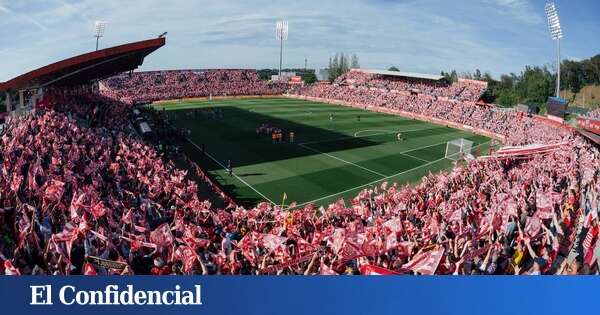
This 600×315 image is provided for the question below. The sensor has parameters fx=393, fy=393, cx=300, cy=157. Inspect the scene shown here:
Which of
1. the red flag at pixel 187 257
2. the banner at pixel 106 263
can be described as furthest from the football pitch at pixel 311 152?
the banner at pixel 106 263

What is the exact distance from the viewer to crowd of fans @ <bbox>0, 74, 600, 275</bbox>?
7492mm

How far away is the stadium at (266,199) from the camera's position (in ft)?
25.2

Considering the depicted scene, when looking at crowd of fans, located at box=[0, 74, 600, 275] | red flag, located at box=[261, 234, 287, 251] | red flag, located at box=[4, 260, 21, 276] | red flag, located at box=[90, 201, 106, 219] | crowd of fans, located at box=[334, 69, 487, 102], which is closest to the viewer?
red flag, located at box=[4, 260, 21, 276]

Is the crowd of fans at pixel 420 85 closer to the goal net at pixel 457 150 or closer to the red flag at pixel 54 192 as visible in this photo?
the goal net at pixel 457 150

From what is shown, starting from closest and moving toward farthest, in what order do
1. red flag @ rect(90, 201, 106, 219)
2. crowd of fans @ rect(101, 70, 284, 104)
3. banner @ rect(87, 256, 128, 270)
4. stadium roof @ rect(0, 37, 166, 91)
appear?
banner @ rect(87, 256, 128, 270) → red flag @ rect(90, 201, 106, 219) → stadium roof @ rect(0, 37, 166, 91) → crowd of fans @ rect(101, 70, 284, 104)

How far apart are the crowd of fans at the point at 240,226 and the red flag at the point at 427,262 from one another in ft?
0.09

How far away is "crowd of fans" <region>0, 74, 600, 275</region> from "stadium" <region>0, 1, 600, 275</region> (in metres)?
0.05

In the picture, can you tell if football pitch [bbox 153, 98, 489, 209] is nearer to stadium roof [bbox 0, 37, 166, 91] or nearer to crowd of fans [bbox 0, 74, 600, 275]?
crowd of fans [bbox 0, 74, 600, 275]

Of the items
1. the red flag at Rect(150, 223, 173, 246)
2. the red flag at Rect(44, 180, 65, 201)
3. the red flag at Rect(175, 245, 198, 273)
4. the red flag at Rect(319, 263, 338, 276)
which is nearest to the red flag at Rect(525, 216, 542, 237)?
the red flag at Rect(319, 263, 338, 276)

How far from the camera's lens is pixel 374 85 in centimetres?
8031

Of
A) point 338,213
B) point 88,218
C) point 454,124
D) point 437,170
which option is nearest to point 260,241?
point 88,218

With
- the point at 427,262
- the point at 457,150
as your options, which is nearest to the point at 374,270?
the point at 427,262

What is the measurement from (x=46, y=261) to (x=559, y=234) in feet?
37.2

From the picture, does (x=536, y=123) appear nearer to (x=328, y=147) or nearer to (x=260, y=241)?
(x=328, y=147)
